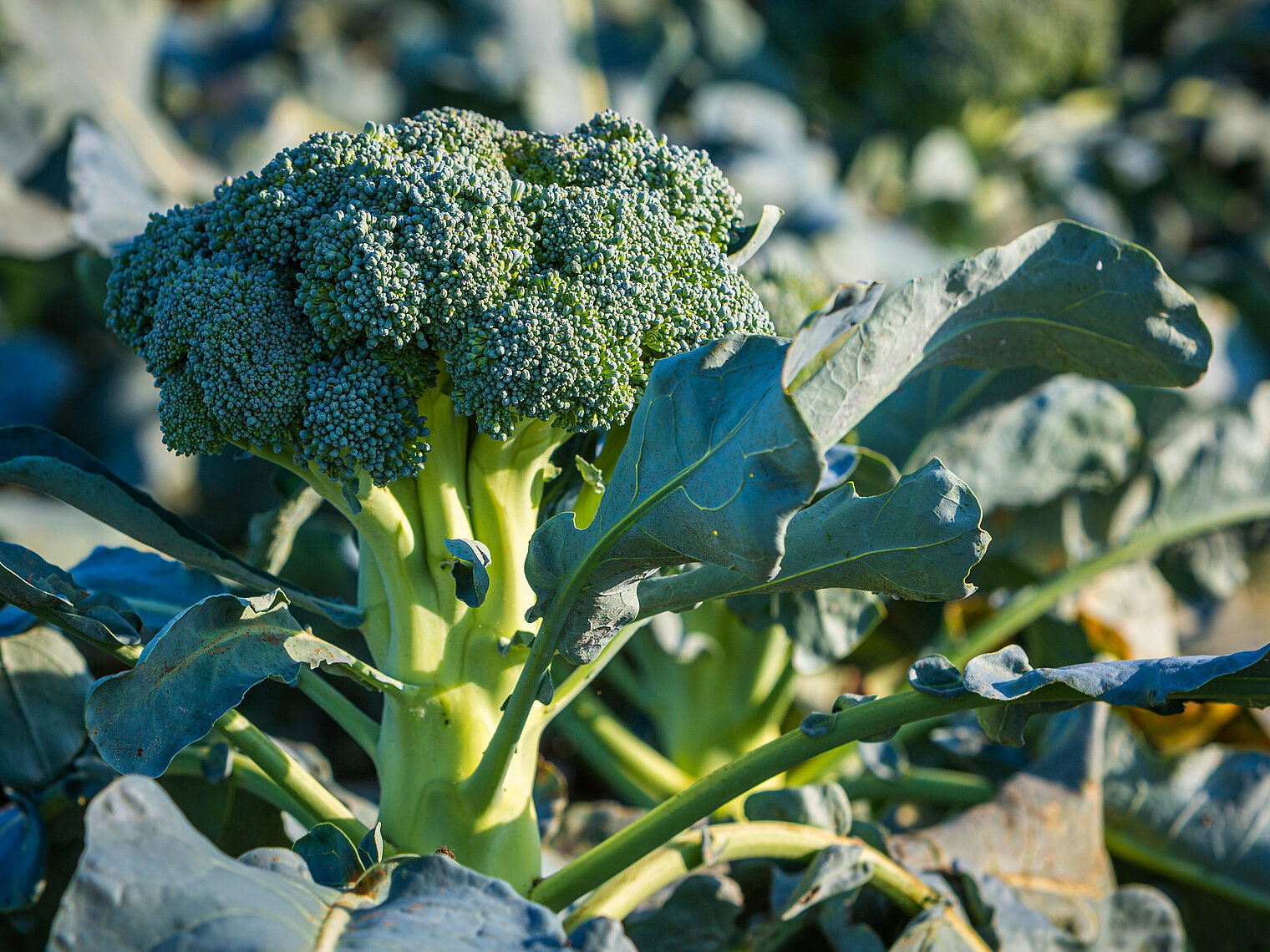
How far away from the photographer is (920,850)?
3.18 ft

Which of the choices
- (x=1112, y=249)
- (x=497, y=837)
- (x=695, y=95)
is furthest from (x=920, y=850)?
(x=695, y=95)

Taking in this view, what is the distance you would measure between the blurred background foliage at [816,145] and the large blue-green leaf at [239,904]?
2.51 feet

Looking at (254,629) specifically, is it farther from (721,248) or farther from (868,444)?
(868,444)

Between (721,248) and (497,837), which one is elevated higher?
(721,248)

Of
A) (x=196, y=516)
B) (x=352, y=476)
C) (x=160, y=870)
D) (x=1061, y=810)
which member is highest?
(x=352, y=476)

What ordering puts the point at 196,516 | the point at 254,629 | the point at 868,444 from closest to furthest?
the point at 254,629
the point at 868,444
the point at 196,516

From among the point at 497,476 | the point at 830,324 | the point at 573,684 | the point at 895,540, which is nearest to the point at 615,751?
the point at 573,684

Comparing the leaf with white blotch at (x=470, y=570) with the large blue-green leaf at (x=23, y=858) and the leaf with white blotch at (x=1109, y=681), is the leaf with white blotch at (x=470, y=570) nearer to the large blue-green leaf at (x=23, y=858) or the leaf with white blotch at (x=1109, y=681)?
the leaf with white blotch at (x=1109, y=681)

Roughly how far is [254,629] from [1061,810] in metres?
0.86

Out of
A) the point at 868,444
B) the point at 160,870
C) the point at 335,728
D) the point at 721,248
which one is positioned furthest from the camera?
the point at 335,728

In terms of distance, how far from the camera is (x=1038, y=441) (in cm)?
124

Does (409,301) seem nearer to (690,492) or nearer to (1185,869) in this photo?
(690,492)

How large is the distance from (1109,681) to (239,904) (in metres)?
0.56

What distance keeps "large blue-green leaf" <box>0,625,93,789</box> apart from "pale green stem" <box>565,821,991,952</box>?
50 cm
